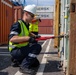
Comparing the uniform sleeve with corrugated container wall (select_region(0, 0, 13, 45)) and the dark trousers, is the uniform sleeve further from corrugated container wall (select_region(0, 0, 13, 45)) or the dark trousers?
corrugated container wall (select_region(0, 0, 13, 45))

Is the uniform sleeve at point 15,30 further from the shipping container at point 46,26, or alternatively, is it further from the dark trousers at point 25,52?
the shipping container at point 46,26

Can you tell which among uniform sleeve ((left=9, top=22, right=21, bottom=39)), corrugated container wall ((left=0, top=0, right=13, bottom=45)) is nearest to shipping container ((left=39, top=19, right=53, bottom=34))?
corrugated container wall ((left=0, top=0, right=13, bottom=45))

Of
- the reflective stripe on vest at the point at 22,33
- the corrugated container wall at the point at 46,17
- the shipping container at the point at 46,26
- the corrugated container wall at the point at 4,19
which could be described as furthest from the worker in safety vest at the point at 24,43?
the corrugated container wall at the point at 46,17

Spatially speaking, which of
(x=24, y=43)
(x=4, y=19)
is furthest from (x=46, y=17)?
(x=24, y=43)

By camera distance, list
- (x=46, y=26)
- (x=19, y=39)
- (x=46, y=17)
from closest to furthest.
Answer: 1. (x=19, y=39)
2. (x=46, y=26)
3. (x=46, y=17)

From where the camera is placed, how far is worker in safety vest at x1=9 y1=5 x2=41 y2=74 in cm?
555

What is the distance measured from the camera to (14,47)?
235 inches

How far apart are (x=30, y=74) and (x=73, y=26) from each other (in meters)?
2.25

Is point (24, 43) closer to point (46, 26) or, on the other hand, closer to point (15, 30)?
point (15, 30)

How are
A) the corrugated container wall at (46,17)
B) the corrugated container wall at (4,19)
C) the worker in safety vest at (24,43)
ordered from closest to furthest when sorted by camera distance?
1. the worker in safety vest at (24,43)
2. the corrugated container wall at (4,19)
3. the corrugated container wall at (46,17)

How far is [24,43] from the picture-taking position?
5.91 metres

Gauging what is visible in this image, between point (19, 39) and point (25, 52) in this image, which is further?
point (25, 52)

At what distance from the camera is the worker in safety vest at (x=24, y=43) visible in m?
5.55

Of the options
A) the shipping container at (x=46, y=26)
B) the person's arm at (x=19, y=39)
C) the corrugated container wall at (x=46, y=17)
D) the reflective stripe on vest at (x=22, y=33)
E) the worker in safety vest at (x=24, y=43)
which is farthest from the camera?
the corrugated container wall at (x=46, y=17)
